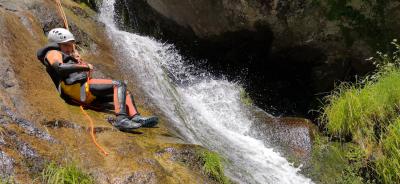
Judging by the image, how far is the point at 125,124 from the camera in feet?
17.1

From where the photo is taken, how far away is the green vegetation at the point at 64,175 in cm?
394

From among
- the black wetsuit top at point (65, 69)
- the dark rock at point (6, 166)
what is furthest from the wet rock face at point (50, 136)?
the black wetsuit top at point (65, 69)

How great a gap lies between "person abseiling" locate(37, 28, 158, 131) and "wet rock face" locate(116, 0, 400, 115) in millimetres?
4904

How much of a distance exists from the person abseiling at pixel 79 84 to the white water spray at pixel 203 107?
1168 mm

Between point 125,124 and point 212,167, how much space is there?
1045mm

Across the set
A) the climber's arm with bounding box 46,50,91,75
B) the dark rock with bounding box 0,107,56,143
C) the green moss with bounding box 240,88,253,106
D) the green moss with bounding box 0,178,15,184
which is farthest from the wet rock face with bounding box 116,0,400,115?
the green moss with bounding box 0,178,15,184

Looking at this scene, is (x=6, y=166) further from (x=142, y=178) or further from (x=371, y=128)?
(x=371, y=128)

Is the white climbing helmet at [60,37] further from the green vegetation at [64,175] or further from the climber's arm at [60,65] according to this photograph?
the green vegetation at [64,175]

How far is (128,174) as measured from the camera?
432cm

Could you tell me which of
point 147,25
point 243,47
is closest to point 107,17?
point 147,25

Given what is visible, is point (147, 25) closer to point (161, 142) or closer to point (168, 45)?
point (168, 45)

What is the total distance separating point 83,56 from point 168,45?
431cm

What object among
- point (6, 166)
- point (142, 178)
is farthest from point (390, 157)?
point (6, 166)

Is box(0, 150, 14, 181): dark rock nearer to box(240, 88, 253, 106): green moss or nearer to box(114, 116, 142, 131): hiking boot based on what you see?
box(114, 116, 142, 131): hiking boot
